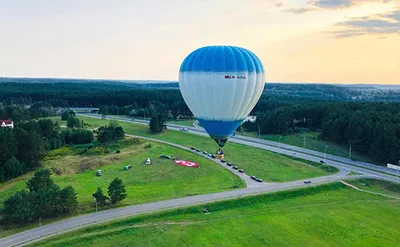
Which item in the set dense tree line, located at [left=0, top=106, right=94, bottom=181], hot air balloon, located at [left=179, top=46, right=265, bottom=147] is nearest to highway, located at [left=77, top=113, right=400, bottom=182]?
hot air balloon, located at [left=179, top=46, right=265, bottom=147]

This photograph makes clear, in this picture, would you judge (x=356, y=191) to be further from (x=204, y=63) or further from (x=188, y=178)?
(x=204, y=63)

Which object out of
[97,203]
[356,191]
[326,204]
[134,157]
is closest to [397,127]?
[356,191]

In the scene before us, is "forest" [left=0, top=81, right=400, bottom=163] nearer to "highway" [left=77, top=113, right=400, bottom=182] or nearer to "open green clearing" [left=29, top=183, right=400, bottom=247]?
"highway" [left=77, top=113, right=400, bottom=182]

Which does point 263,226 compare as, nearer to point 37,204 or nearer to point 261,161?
point 37,204

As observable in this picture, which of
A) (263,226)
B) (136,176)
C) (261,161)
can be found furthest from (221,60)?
(261,161)

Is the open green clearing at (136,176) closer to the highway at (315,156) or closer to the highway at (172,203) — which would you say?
the highway at (172,203)

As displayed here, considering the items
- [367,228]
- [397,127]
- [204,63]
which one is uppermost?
[204,63]

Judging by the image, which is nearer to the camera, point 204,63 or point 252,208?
point 204,63
